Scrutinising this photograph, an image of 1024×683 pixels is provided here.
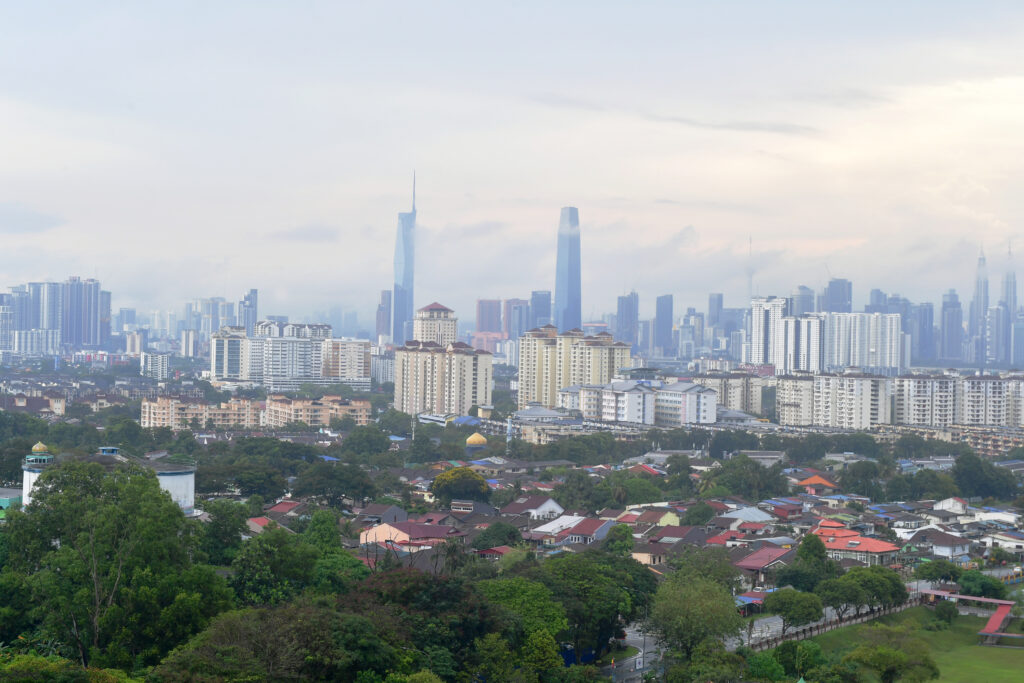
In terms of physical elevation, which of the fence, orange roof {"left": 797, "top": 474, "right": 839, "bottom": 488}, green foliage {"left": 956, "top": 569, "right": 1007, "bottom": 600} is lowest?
the fence

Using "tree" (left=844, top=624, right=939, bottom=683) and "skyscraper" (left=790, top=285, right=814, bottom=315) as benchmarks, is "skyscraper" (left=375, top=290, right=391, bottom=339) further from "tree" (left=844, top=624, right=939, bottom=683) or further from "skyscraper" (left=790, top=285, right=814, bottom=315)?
"tree" (left=844, top=624, right=939, bottom=683)

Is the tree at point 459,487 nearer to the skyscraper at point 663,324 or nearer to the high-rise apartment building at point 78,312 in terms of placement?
the high-rise apartment building at point 78,312

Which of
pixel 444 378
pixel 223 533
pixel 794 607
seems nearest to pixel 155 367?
pixel 444 378

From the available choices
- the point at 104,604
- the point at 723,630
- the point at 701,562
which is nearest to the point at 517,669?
the point at 723,630

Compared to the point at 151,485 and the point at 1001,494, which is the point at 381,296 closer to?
the point at 1001,494

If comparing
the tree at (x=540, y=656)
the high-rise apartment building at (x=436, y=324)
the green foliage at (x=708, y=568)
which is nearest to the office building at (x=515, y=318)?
the high-rise apartment building at (x=436, y=324)

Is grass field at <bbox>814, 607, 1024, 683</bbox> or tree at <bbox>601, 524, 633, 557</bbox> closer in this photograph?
grass field at <bbox>814, 607, 1024, 683</bbox>

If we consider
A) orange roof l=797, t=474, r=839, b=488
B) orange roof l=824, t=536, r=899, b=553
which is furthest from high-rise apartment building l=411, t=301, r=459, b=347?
orange roof l=824, t=536, r=899, b=553
